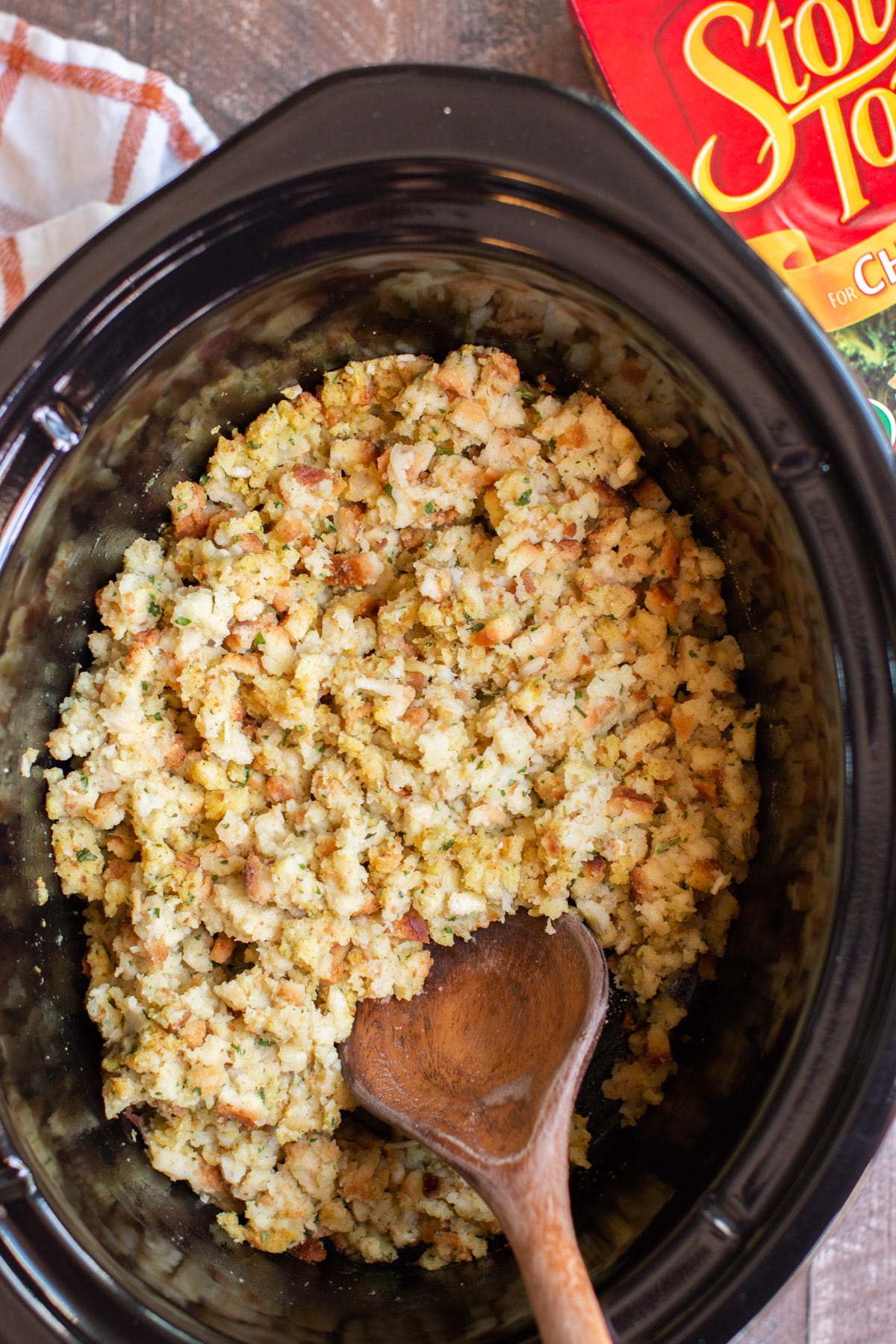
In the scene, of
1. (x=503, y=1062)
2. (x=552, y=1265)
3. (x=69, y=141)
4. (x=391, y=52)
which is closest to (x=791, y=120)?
(x=391, y=52)

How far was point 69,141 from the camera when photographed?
1616mm

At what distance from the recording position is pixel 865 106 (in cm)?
151

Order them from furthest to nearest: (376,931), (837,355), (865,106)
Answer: (865,106) < (376,931) < (837,355)

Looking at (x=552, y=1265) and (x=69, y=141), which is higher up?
(x=69, y=141)

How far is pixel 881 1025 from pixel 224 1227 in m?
0.89

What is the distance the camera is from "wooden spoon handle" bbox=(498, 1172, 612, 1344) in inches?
40.8

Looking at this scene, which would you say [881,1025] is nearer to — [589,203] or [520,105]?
[589,203]

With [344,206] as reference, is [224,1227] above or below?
below

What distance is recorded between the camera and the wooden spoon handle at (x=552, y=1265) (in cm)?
104

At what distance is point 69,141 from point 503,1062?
5.00ft

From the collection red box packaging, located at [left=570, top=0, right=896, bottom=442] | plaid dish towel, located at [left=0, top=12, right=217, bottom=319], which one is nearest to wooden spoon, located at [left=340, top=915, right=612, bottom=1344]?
red box packaging, located at [left=570, top=0, right=896, bottom=442]

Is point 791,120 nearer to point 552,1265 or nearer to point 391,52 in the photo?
point 391,52

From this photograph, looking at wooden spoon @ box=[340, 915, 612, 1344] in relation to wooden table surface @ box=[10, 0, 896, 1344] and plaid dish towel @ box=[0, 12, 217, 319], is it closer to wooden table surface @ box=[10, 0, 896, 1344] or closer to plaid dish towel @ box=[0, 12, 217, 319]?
wooden table surface @ box=[10, 0, 896, 1344]

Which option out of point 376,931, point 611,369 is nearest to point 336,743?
point 376,931
